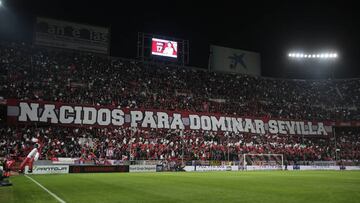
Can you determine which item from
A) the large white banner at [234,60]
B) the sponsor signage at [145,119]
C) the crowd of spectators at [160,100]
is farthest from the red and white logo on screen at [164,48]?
the sponsor signage at [145,119]

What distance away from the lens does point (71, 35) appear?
45.3 metres

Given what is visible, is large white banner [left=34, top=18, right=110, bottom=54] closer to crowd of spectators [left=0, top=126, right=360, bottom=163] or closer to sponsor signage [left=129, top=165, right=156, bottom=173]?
crowd of spectators [left=0, top=126, right=360, bottom=163]

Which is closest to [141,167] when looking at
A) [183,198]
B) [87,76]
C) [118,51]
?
[87,76]

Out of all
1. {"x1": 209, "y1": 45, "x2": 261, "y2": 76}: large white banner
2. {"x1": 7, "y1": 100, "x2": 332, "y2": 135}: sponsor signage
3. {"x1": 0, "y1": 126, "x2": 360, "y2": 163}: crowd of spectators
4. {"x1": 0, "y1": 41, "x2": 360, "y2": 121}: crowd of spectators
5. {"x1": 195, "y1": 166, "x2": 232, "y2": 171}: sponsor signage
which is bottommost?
{"x1": 195, "y1": 166, "x2": 232, "y2": 171}: sponsor signage

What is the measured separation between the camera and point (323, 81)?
59781 millimetres

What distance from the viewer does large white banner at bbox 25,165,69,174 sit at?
28.2m

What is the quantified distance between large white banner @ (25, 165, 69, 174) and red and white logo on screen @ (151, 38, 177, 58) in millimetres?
24690

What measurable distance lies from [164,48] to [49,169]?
26.8 meters

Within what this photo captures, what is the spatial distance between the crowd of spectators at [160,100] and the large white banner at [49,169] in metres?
1.51

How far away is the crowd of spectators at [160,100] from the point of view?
3403 centimetres

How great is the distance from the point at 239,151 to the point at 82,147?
16.9 m

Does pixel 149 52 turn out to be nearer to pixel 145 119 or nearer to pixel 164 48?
pixel 164 48

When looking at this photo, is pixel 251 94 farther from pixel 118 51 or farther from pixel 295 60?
pixel 118 51

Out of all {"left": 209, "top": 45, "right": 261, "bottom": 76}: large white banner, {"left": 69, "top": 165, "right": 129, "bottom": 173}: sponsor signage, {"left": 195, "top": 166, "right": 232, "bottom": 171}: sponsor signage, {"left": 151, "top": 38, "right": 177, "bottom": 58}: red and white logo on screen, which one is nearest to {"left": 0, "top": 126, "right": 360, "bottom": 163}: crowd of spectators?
{"left": 195, "top": 166, "right": 232, "bottom": 171}: sponsor signage
